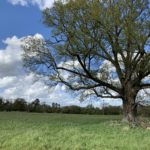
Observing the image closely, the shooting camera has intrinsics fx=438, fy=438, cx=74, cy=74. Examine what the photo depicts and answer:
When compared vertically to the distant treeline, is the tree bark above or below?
below

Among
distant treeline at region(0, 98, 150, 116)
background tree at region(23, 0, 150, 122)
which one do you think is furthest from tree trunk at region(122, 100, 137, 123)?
distant treeline at region(0, 98, 150, 116)

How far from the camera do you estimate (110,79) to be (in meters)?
36.2

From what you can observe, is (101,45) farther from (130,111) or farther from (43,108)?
(43,108)

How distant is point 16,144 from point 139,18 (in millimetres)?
19490

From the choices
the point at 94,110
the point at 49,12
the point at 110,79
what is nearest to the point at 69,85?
the point at 110,79

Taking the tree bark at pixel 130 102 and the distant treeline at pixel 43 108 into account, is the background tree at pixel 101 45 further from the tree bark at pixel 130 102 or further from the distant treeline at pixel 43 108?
the distant treeline at pixel 43 108

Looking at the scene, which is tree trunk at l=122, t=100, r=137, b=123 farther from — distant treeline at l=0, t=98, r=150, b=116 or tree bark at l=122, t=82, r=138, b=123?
distant treeline at l=0, t=98, r=150, b=116

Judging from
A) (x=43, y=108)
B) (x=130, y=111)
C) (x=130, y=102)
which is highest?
(x=43, y=108)

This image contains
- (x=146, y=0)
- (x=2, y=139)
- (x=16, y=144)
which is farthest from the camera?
(x=146, y=0)

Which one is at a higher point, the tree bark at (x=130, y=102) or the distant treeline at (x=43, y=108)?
the distant treeline at (x=43, y=108)

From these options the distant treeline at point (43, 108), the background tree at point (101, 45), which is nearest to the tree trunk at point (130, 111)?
the background tree at point (101, 45)

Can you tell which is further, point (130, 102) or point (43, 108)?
point (43, 108)

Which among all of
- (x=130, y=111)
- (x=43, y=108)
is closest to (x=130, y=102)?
(x=130, y=111)

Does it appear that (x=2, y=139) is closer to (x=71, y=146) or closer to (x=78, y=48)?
(x=71, y=146)
